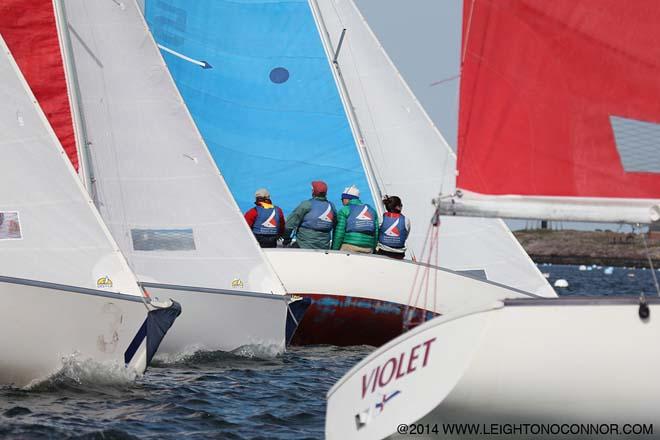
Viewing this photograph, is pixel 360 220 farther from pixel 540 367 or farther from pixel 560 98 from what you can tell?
pixel 540 367

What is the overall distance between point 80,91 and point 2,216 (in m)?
3.63

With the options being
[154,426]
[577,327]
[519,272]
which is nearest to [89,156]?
[154,426]

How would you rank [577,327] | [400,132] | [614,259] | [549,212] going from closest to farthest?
[577,327], [549,212], [400,132], [614,259]

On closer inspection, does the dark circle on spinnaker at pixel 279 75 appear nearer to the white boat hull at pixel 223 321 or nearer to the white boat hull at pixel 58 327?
the white boat hull at pixel 223 321

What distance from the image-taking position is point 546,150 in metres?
7.78

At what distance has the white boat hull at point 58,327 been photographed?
9461 millimetres

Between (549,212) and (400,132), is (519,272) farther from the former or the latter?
(549,212)

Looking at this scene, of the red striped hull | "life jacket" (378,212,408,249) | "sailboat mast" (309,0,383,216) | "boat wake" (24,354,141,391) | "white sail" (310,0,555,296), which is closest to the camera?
"boat wake" (24,354,141,391)

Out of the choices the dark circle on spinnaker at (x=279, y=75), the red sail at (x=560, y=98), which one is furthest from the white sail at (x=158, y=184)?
the dark circle on spinnaker at (x=279, y=75)

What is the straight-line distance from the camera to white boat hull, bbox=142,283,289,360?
487 inches

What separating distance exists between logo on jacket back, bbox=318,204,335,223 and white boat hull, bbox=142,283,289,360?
2.78 meters

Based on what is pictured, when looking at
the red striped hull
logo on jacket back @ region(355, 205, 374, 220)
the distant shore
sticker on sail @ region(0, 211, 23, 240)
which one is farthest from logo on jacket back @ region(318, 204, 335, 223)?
the distant shore

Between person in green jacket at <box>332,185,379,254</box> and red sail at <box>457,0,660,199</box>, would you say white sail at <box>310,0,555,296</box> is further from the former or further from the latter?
red sail at <box>457,0,660,199</box>

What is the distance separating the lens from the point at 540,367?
22.2ft
